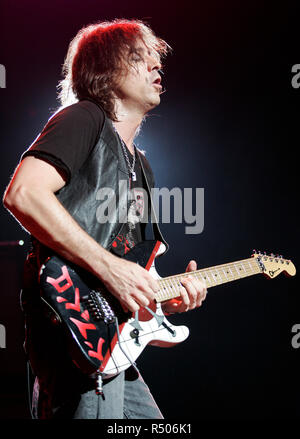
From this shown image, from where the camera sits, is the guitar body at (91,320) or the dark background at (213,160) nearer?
the guitar body at (91,320)

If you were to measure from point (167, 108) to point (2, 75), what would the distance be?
1.71 m

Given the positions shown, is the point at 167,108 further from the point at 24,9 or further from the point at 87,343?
the point at 87,343

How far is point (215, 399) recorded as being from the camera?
384cm

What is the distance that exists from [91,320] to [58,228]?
0.35 metres

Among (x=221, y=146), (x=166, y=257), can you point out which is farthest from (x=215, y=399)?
(x=221, y=146)

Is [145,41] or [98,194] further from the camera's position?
[145,41]

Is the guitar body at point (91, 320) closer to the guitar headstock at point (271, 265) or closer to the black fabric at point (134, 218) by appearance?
the black fabric at point (134, 218)

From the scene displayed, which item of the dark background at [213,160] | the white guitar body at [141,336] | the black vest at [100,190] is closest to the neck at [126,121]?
the black vest at [100,190]

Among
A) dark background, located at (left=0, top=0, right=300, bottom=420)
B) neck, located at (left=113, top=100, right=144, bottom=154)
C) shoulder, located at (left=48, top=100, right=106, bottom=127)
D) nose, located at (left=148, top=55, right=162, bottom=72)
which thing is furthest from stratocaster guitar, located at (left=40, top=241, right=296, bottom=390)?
dark background, located at (left=0, top=0, right=300, bottom=420)

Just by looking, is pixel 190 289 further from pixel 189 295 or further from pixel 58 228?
pixel 58 228

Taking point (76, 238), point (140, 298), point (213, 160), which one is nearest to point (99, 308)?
point (140, 298)

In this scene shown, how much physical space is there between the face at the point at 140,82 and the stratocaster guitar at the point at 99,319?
2.71ft

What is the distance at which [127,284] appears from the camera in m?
1.45

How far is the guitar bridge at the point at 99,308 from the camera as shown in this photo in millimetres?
1416
